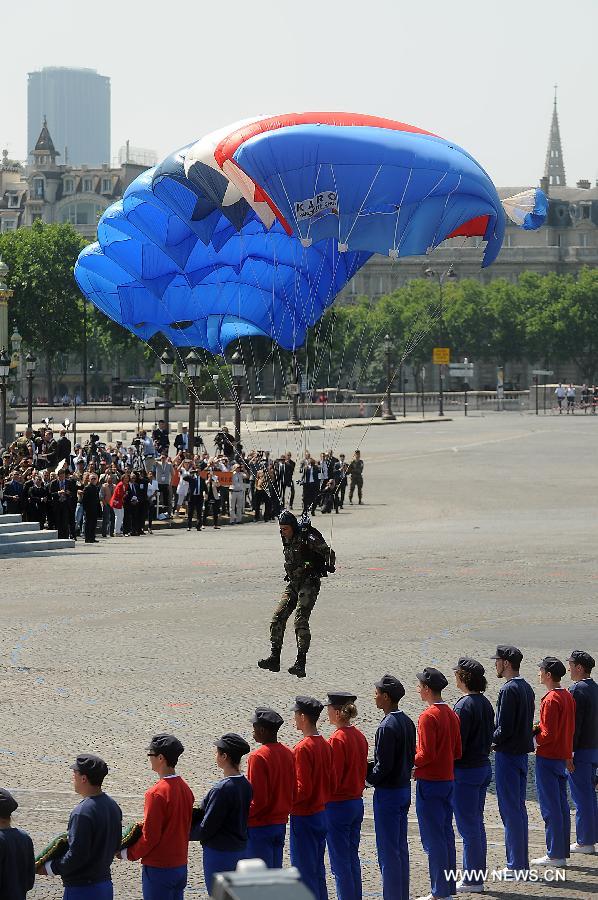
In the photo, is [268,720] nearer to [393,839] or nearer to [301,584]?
[393,839]

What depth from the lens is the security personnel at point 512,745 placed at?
1114 cm

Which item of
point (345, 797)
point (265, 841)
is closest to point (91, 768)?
point (265, 841)

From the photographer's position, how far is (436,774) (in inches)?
422

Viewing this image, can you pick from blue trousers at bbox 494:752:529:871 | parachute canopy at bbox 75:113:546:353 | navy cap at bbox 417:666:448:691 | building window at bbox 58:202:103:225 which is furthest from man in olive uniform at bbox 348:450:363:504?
building window at bbox 58:202:103:225

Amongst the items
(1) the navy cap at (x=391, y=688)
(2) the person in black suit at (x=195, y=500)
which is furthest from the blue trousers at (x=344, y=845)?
(2) the person in black suit at (x=195, y=500)

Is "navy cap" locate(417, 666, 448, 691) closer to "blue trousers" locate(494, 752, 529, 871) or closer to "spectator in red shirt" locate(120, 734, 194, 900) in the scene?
"blue trousers" locate(494, 752, 529, 871)

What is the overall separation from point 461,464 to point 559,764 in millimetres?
42055

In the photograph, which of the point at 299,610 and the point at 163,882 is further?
the point at 299,610

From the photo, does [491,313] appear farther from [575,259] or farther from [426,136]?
[426,136]

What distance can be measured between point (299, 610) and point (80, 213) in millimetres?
156960

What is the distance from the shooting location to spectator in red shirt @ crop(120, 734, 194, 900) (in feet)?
28.9

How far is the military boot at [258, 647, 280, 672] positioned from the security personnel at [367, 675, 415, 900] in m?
7.21

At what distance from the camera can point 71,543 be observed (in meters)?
31.6

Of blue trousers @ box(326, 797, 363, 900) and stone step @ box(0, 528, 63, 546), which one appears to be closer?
blue trousers @ box(326, 797, 363, 900)
